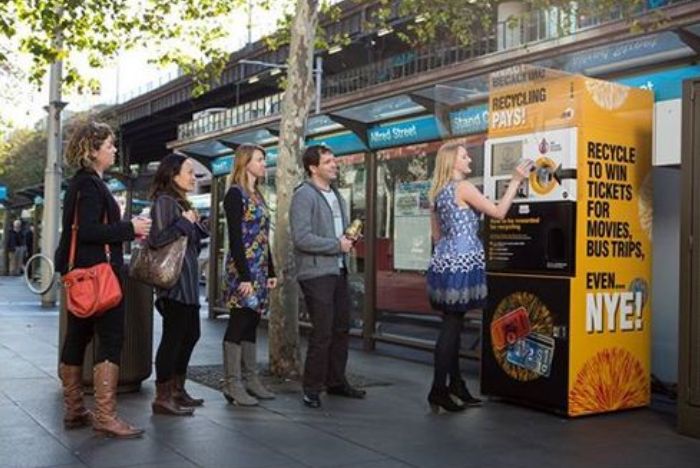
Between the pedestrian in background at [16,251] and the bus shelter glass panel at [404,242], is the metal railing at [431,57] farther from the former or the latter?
the pedestrian in background at [16,251]

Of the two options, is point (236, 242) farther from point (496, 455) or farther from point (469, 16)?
point (469, 16)

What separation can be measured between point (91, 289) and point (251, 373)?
5.91 feet

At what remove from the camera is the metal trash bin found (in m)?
6.46

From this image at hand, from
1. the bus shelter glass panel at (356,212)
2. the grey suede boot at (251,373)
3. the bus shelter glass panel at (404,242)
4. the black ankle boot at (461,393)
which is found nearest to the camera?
the black ankle boot at (461,393)

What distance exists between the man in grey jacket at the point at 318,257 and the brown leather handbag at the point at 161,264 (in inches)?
35.6

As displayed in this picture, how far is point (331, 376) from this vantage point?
6.66m

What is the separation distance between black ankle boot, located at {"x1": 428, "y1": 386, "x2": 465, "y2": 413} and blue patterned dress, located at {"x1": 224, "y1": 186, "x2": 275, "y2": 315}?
1.39 metres

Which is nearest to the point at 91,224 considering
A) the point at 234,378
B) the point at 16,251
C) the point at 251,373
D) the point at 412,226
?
the point at 234,378

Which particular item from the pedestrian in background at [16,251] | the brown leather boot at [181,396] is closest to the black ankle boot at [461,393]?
the brown leather boot at [181,396]

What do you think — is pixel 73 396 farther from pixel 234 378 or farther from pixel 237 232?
pixel 237 232

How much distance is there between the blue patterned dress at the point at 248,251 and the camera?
5.95 m

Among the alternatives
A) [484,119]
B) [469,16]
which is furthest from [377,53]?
[484,119]

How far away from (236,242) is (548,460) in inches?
100.0

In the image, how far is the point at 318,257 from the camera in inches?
242
